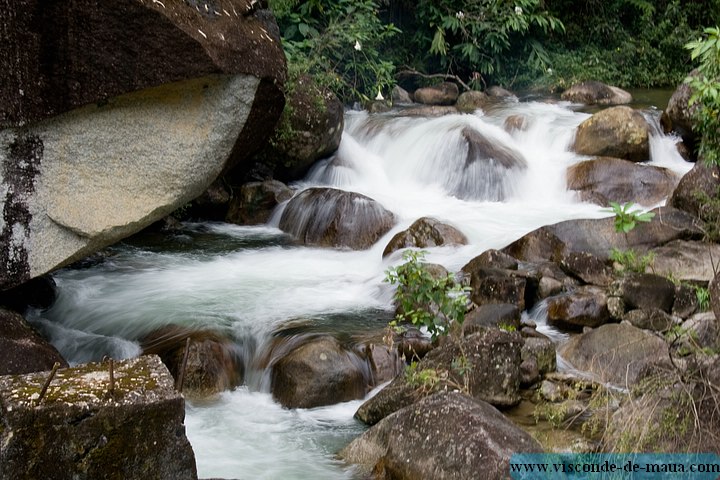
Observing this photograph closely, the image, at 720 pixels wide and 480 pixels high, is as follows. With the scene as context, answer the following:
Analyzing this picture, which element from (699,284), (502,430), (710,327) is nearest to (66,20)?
(502,430)

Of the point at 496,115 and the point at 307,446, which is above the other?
the point at 496,115

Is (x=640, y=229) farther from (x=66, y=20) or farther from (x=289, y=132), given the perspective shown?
(x=66, y=20)

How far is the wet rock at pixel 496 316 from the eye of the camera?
6844mm

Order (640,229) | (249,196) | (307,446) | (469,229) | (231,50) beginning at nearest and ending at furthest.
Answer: (307,446) → (231,50) → (640,229) → (469,229) → (249,196)

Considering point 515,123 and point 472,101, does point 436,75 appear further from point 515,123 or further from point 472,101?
point 515,123

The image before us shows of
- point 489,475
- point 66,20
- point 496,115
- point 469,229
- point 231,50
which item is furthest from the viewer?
point 496,115

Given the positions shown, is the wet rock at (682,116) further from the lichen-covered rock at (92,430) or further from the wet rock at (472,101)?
the lichen-covered rock at (92,430)

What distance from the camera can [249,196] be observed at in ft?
35.3

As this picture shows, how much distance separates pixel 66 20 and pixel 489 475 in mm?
4062

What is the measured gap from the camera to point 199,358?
645 centimetres

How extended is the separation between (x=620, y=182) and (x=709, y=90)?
Result: 419cm

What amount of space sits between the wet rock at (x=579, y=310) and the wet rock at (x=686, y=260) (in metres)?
0.80

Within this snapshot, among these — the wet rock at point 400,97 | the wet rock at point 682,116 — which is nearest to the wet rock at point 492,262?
the wet rock at point 682,116

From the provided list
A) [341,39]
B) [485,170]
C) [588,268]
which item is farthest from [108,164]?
[341,39]
